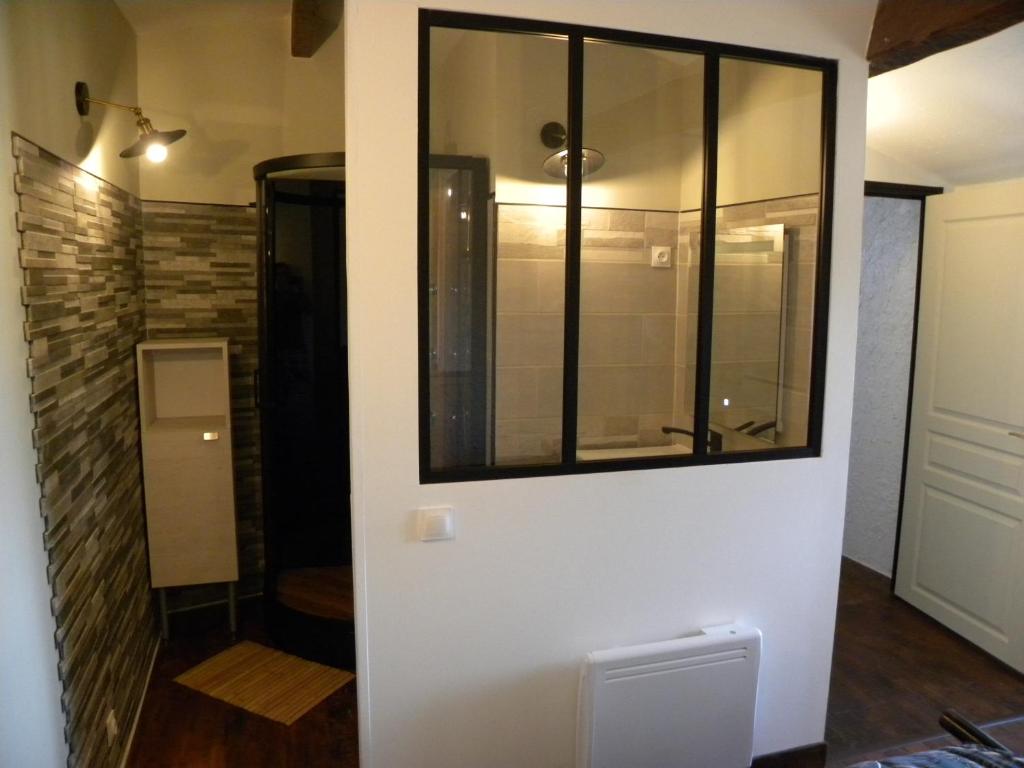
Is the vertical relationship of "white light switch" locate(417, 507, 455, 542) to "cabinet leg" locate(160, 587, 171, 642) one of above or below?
above

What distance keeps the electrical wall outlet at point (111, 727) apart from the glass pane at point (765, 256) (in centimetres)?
202

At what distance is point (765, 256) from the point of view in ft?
7.67

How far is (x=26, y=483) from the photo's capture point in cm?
156

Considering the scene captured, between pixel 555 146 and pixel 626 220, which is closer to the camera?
pixel 555 146

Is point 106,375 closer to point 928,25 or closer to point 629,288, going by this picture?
point 629,288

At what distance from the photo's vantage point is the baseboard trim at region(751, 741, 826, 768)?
7.31ft

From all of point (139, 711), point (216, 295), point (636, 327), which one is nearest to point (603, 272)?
point (636, 327)

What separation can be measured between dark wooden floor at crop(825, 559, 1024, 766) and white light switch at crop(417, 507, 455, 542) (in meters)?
1.56

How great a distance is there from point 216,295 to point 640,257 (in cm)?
187

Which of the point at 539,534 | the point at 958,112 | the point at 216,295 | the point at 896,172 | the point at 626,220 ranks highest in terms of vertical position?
the point at 958,112

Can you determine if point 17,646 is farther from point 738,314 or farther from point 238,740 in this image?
point 738,314

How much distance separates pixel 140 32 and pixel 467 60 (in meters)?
1.83

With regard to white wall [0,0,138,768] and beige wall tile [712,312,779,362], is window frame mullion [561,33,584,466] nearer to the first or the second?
beige wall tile [712,312,779,362]

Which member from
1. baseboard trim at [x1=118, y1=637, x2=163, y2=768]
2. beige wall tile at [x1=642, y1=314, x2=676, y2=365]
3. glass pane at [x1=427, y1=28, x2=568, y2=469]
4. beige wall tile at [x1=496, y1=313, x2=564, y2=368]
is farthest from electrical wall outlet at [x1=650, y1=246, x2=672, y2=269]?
baseboard trim at [x1=118, y1=637, x2=163, y2=768]
